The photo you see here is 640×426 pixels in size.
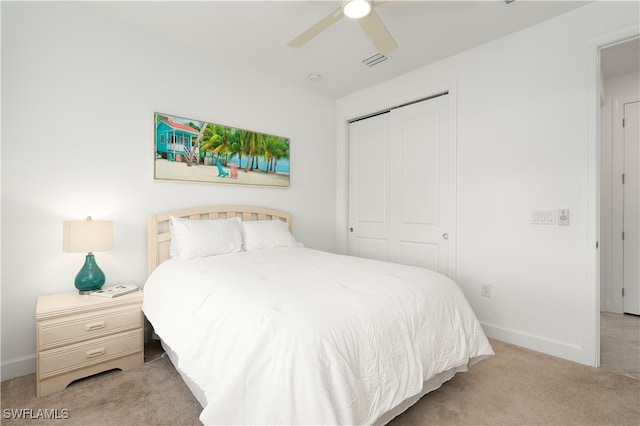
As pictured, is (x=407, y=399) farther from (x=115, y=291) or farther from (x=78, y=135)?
(x=78, y=135)

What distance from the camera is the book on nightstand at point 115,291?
2.20 m

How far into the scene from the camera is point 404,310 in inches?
62.7

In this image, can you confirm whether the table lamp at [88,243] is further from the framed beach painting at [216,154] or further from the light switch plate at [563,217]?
the light switch plate at [563,217]

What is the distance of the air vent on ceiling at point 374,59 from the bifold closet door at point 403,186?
63cm

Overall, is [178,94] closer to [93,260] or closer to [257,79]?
[257,79]

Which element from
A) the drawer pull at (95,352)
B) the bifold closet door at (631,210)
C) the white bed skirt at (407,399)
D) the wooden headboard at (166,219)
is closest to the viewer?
the white bed skirt at (407,399)

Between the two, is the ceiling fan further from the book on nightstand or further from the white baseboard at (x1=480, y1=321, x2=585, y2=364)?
the white baseboard at (x1=480, y1=321, x2=585, y2=364)

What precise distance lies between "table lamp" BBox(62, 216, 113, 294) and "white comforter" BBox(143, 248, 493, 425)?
0.46 meters

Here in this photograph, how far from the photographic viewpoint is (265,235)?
120 inches

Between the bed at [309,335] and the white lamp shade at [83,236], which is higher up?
the white lamp shade at [83,236]

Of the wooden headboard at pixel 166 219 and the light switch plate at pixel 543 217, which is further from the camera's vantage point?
the wooden headboard at pixel 166 219

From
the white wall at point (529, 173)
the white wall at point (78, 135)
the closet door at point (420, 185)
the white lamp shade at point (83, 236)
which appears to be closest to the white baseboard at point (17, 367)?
the white wall at point (78, 135)

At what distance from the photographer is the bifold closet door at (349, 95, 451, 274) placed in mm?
3242

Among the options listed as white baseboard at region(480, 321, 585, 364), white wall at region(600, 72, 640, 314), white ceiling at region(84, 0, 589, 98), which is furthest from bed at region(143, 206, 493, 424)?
white wall at region(600, 72, 640, 314)
